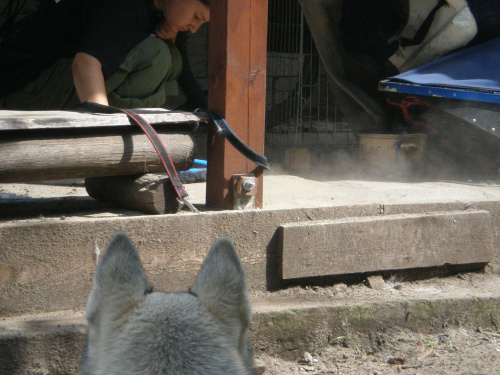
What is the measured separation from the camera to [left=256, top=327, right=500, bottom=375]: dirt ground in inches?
131

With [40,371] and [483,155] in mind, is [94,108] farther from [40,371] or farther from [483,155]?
[483,155]

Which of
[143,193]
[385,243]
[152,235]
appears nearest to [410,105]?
[385,243]

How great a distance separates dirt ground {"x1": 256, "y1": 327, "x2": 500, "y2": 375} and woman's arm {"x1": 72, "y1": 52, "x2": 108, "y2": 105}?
1775mm

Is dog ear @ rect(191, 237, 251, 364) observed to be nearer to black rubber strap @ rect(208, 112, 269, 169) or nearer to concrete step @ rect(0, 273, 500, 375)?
concrete step @ rect(0, 273, 500, 375)

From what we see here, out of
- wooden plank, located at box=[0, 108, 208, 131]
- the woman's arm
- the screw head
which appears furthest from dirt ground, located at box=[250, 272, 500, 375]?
the woman's arm

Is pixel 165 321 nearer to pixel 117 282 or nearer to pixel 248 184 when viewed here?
pixel 117 282

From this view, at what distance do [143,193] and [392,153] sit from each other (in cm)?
274

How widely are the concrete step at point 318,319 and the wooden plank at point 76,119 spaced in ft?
3.12

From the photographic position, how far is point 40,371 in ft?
10.2

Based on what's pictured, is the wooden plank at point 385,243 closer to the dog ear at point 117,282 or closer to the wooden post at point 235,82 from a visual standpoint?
the wooden post at point 235,82

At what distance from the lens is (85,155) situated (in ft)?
10.7

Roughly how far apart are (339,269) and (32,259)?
1723 mm

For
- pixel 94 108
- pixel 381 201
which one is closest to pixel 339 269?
pixel 381 201

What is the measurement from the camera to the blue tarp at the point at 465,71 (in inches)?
203
